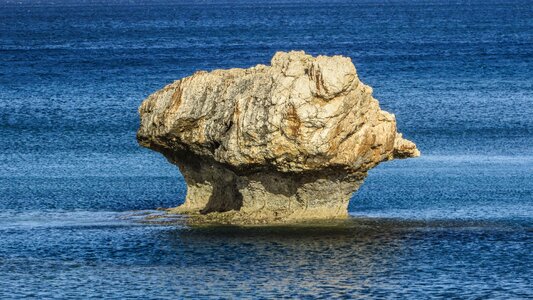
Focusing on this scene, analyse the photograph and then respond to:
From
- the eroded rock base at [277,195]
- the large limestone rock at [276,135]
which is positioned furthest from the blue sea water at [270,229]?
the large limestone rock at [276,135]

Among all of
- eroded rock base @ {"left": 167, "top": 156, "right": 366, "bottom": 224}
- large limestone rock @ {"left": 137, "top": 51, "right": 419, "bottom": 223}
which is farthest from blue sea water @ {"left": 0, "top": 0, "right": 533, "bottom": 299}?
large limestone rock @ {"left": 137, "top": 51, "right": 419, "bottom": 223}

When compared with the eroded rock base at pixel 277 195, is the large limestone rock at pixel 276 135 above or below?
above

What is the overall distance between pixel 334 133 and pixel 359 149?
4.43 ft

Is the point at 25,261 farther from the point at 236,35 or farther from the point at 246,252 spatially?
the point at 236,35

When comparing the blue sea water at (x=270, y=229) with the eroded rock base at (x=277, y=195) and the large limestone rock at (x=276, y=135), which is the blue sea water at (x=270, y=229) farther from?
the large limestone rock at (x=276, y=135)

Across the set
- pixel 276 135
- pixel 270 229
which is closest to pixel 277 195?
pixel 270 229

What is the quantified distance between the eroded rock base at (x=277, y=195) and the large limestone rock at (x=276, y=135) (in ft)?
0.11

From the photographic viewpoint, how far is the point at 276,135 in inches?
1492

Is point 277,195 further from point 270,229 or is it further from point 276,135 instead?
point 276,135

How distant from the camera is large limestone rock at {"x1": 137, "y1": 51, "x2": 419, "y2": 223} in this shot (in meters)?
37.9

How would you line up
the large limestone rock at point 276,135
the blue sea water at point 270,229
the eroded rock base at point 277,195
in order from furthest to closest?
the eroded rock base at point 277,195, the large limestone rock at point 276,135, the blue sea water at point 270,229

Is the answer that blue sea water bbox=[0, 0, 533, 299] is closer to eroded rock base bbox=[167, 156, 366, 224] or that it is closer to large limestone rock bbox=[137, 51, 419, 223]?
eroded rock base bbox=[167, 156, 366, 224]

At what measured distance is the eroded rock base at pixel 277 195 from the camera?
40.3 m

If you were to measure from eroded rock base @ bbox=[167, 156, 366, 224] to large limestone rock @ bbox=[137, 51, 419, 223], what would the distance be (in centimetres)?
3
